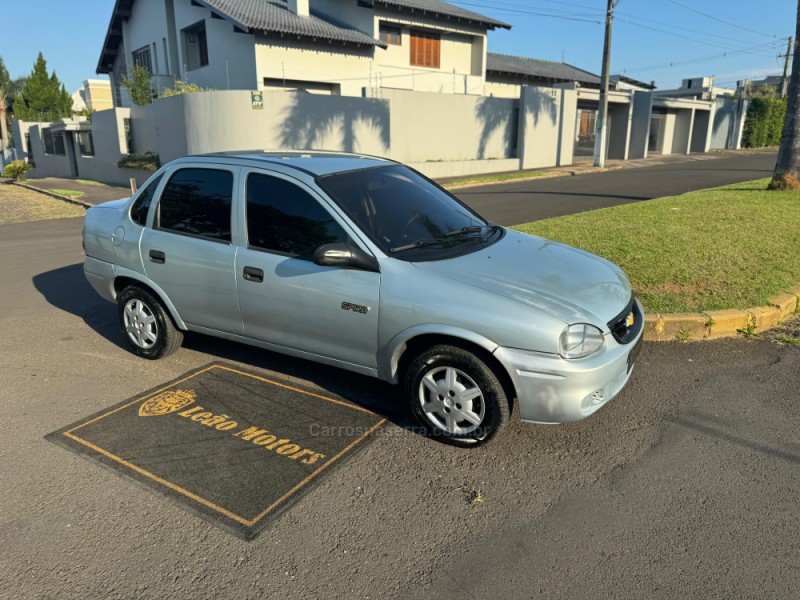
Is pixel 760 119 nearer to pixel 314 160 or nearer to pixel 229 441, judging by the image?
pixel 314 160

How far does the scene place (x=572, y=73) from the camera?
1640 inches

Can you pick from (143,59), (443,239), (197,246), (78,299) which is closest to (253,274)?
(197,246)

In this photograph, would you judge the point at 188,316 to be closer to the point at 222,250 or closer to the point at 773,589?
the point at 222,250

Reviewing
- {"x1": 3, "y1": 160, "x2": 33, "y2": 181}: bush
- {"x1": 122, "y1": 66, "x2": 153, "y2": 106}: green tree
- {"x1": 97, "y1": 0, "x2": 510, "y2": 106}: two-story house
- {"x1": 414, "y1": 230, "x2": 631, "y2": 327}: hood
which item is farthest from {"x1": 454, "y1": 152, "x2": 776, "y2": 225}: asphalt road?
{"x1": 3, "y1": 160, "x2": 33, "y2": 181}: bush

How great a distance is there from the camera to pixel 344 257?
3.76 meters

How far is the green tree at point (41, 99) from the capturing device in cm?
5228

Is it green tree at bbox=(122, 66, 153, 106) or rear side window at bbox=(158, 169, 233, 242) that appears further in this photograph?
green tree at bbox=(122, 66, 153, 106)

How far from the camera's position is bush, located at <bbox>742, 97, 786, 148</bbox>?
42281 mm

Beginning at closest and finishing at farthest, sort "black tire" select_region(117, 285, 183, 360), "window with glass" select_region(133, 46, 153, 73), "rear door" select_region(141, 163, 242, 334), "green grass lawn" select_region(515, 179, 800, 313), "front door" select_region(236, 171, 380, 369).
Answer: "front door" select_region(236, 171, 380, 369) < "rear door" select_region(141, 163, 242, 334) < "black tire" select_region(117, 285, 183, 360) < "green grass lawn" select_region(515, 179, 800, 313) < "window with glass" select_region(133, 46, 153, 73)

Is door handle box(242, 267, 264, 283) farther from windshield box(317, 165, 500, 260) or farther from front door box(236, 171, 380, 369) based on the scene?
windshield box(317, 165, 500, 260)

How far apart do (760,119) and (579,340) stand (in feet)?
157

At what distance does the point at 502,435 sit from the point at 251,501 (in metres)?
→ 1.62

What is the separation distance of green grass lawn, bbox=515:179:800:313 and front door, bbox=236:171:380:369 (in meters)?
3.11

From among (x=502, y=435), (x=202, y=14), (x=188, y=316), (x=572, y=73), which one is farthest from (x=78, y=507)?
(x=572, y=73)
